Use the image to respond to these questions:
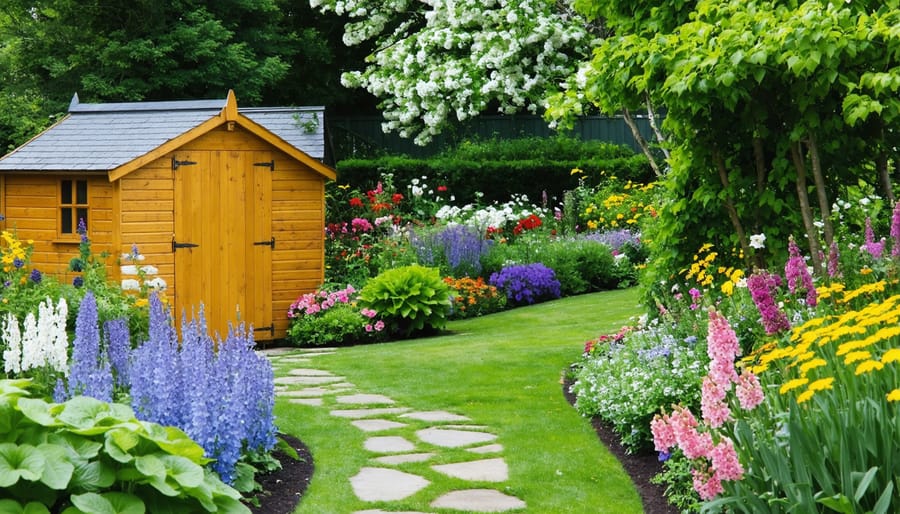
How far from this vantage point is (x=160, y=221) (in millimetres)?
10742

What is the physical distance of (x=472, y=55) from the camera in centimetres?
1748

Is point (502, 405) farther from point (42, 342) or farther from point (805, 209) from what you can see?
point (42, 342)

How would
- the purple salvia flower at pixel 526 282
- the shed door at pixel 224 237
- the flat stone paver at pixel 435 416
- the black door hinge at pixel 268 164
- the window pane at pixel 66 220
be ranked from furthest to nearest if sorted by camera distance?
the purple salvia flower at pixel 526 282 → the black door hinge at pixel 268 164 → the window pane at pixel 66 220 → the shed door at pixel 224 237 → the flat stone paver at pixel 435 416

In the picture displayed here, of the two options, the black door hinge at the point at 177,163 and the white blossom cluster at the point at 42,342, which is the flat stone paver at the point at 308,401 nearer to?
the white blossom cluster at the point at 42,342

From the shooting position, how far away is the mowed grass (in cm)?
527

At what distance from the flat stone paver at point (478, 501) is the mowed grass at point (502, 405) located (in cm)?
7

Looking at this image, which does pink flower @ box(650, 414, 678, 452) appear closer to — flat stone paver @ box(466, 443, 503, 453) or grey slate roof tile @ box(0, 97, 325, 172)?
flat stone paver @ box(466, 443, 503, 453)

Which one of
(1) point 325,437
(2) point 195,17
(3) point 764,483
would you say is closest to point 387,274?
(1) point 325,437

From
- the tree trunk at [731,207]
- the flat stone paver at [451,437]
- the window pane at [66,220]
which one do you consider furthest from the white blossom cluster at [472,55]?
the flat stone paver at [451,437]

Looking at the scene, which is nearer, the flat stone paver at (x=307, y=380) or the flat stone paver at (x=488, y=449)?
the flat stone paver at (x=488, y=449)

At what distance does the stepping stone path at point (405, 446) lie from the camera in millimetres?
5168

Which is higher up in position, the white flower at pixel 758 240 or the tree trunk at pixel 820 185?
the tree trunk at pixel 820 185

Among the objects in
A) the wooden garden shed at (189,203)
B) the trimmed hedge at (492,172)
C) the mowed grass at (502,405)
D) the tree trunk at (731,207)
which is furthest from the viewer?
the trimmed hedge at (492,172)

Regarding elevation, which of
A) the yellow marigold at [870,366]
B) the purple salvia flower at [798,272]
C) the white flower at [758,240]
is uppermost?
the white flower at [758,240]
